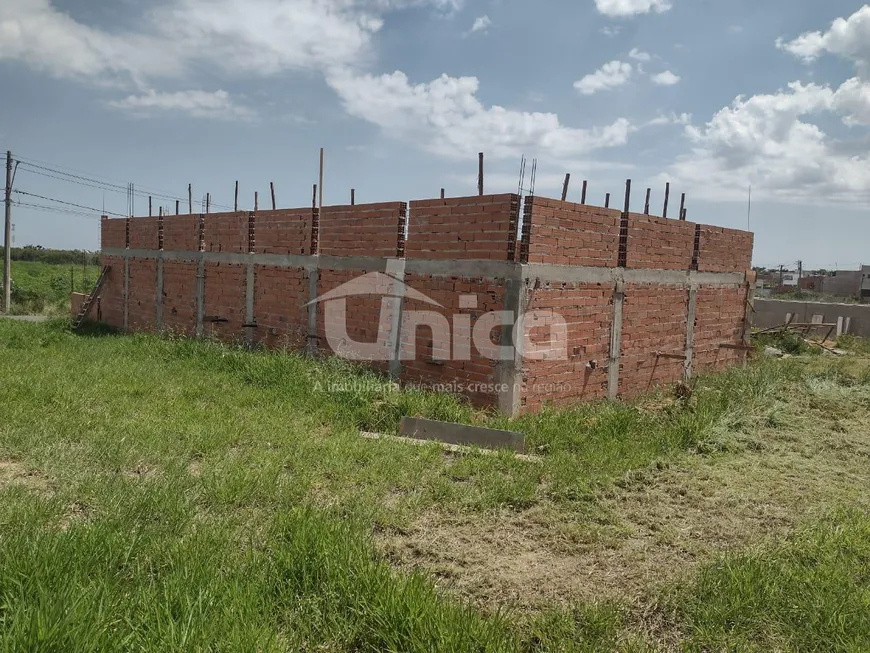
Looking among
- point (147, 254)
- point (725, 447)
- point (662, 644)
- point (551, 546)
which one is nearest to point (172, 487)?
point (551, 546)

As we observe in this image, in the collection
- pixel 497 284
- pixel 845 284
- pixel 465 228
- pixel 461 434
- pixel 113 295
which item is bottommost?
pixel 461 434

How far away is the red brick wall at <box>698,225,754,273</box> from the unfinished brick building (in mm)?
36

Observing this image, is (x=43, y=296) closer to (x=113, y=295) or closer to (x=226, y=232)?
(x=113, y=295)

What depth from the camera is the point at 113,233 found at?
15.4 meters

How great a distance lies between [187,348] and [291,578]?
307 inches

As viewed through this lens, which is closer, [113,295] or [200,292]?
[200,292]

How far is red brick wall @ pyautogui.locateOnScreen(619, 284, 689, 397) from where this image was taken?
27.4 ft

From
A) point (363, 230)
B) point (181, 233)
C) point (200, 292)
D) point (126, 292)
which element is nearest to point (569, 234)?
point (363, 230)

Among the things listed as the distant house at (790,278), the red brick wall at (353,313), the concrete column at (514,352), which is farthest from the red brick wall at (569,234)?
the distant house at (790,278)

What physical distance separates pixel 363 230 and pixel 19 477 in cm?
532

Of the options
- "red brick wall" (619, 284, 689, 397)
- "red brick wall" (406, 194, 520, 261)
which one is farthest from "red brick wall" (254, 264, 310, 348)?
"red brick wall" (619, 284, 689, 397)

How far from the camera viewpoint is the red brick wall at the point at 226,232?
429 inches

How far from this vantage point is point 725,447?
18.9 ft

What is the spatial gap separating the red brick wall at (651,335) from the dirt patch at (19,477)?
6820 millimetres
